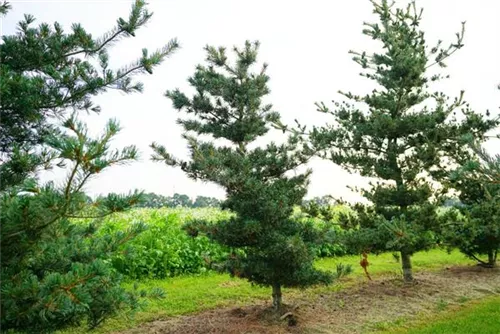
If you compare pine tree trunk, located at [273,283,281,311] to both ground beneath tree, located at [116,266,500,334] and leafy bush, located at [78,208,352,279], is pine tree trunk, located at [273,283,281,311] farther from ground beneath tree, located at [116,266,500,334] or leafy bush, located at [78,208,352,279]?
leafy bush, located at [78,208,352,279]

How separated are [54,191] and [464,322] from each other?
799 centimetres

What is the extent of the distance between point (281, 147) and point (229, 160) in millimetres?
1209

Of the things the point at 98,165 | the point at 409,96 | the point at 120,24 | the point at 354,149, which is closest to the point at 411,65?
the point at 409,96

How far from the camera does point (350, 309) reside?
9336 mm

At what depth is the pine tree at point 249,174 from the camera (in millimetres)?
7434

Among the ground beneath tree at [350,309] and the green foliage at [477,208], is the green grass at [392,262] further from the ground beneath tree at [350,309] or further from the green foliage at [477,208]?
the green foliage at [477,208]

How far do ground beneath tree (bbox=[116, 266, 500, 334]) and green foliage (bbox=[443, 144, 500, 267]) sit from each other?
1.19 m

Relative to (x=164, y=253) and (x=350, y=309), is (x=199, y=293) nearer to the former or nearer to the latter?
(x=164, y=253)

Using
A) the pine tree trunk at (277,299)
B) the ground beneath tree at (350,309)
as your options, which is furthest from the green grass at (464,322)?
the pine tree trunk at (277,299)

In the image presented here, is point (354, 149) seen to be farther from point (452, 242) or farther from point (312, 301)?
point (312, 301)

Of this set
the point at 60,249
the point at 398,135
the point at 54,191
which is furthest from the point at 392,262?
the point at 54,191

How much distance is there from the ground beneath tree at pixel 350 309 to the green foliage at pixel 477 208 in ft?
3.91

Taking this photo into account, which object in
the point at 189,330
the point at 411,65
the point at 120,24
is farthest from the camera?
the point at 411,65

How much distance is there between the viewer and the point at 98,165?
3098mm
